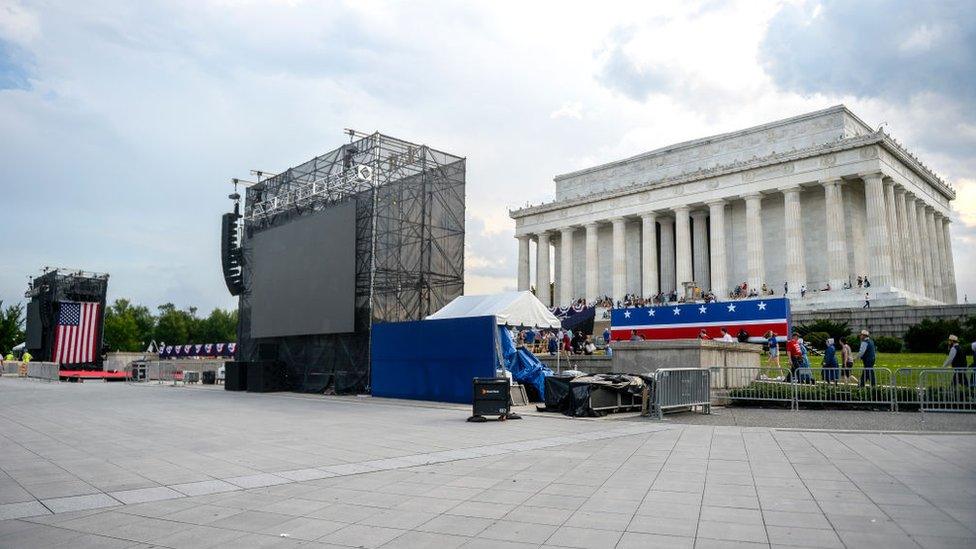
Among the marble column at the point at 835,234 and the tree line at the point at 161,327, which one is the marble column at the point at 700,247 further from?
the tree line at the point at 161,327

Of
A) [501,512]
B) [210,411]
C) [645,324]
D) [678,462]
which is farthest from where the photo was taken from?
[645,324]

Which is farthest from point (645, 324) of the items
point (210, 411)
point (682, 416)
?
point (210, 411)

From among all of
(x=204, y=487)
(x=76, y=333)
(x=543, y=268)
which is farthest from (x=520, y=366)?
(x=543, y=268)

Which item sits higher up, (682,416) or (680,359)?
(680,359)

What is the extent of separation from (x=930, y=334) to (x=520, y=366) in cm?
2186

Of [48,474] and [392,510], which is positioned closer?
[392,510]

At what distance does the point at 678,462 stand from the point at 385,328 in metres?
16.5

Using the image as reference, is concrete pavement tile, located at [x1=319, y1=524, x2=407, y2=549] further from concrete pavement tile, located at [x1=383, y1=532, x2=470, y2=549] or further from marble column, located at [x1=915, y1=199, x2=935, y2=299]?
marble column, located at [x1=915, y1=199, x2=935, y2=299]

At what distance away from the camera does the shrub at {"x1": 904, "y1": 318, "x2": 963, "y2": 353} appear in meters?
29.7

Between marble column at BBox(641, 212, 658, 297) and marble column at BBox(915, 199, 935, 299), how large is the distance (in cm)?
2049

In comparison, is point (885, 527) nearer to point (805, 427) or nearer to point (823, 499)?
point (823, 499)

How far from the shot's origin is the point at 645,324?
3147cm

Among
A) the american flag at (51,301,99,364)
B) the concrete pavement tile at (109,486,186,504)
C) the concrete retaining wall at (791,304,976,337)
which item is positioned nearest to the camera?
the concrete pavement tile at (109,486,186,504)

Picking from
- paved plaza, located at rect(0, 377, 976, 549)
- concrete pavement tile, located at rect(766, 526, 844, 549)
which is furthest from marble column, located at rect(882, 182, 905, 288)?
concrete pavement tile, located at rect(766, 526, 844, 549)
